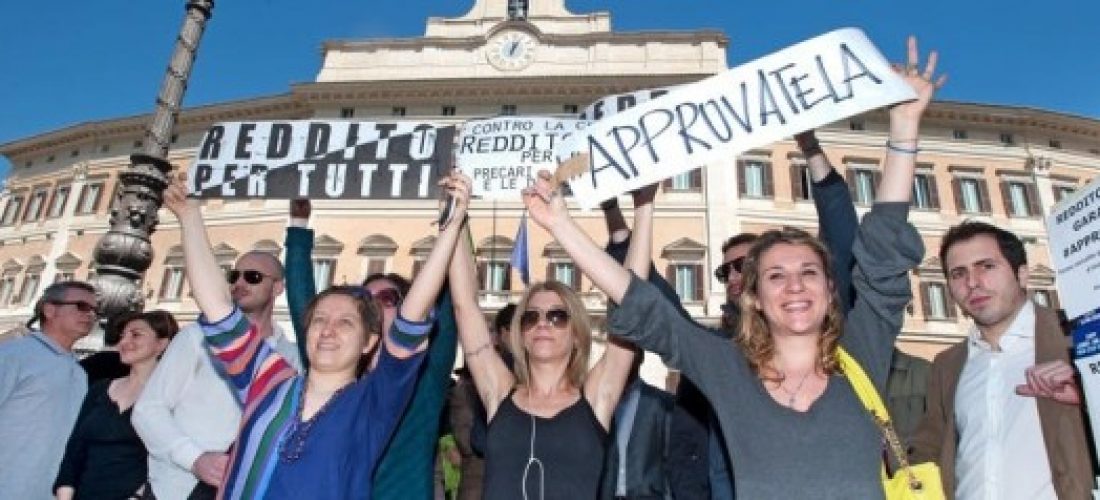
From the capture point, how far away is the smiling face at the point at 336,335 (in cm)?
239

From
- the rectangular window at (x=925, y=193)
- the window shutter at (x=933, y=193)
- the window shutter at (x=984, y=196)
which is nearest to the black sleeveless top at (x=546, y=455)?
the rectangular window at (x=925, y=193)

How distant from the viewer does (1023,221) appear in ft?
83.8

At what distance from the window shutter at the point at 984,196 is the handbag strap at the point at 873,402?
28312mm

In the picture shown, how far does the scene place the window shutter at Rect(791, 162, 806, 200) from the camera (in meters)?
25.2

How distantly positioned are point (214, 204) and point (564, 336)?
28.1 m

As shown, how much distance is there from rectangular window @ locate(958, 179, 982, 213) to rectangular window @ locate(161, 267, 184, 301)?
101 ft

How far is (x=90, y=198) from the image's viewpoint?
30.1 metres

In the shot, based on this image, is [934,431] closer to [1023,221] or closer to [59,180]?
[1023,221]

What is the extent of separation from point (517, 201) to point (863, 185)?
1347cm

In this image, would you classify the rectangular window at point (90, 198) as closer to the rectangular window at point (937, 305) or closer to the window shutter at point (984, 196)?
the rectangular window at point (937, 305)

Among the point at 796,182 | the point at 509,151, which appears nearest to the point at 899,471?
the point at 509,151

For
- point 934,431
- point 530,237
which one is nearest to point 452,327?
point 934,431

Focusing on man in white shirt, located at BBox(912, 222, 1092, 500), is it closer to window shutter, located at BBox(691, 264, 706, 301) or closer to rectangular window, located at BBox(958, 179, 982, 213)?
window shutter, located at BBox(691, 264, 706, 301)

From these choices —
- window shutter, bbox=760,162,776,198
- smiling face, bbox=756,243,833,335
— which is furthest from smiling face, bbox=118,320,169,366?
window shutter, bbox=760,162,776,198
